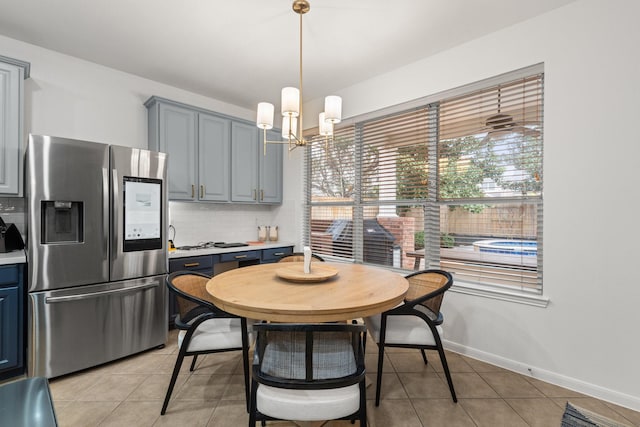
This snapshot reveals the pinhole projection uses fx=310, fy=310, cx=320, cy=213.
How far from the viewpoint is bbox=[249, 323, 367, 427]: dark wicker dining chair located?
4.06 ft

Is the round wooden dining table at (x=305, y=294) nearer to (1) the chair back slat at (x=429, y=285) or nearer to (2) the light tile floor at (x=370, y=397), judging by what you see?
(1) the chair back slat at (x=429, y=285)

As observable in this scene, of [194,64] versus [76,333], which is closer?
[76,333]

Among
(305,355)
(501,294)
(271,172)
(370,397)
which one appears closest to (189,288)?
(305,355)

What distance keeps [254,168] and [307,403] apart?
10.7ft

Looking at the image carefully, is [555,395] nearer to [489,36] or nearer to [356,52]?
[489,36]

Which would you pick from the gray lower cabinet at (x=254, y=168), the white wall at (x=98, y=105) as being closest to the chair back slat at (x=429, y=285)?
the gray lower cabinet at (x=254, y=168)

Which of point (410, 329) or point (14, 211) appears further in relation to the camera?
point (14, 211)

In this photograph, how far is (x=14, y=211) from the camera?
105 inches

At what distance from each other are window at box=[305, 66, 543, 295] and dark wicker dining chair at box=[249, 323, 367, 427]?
5.95ft

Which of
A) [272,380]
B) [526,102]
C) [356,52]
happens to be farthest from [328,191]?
[272,380]

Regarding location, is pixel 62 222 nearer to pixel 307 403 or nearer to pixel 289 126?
pixel 289 126

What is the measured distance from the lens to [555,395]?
6.89 feet

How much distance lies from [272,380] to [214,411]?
3.14 ft

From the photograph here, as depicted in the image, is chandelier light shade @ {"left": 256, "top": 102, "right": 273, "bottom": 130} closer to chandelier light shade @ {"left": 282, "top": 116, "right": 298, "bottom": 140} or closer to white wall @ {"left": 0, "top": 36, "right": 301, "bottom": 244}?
chandelier light shade @ {"left": 282, "top": 116, "right": 298, "bottom": 140}
